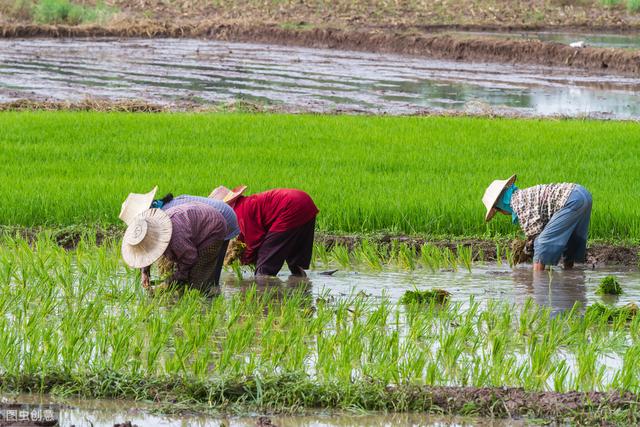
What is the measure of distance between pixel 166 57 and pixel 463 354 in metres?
18.3

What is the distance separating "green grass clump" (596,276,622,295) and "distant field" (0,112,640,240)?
1.37 meters

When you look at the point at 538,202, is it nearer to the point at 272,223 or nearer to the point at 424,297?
the point at 424,297

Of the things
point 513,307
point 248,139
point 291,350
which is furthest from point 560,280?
point 248,139

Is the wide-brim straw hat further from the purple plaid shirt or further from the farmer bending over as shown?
the purple plaid shirt

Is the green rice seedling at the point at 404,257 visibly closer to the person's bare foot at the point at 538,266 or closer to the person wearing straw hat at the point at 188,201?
the person's bare foot at the point at 538,266

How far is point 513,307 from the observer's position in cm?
562

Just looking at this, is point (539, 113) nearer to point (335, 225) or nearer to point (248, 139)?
point (248, 139)

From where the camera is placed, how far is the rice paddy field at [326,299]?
4.27 m

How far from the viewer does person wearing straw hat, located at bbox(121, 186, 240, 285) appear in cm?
576

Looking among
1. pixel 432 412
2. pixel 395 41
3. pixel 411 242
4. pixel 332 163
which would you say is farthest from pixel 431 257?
pixel 395 41

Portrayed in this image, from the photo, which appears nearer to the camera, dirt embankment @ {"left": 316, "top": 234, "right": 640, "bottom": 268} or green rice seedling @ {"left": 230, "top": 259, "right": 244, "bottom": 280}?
green rice seedling @ {"left": 230, "top": 259, "right": 244, "bottom": 280}

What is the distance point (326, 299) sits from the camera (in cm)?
614

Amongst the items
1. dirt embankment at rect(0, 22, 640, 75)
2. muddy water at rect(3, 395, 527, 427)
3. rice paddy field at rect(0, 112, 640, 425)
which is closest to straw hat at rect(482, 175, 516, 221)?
rice paddy field at rect(0, 112, 640, 425)

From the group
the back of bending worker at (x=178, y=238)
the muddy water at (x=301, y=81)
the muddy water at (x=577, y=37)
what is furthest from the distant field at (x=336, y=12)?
the back of bending worker at (x=178, y=238)
